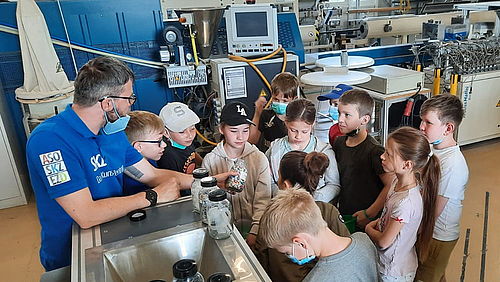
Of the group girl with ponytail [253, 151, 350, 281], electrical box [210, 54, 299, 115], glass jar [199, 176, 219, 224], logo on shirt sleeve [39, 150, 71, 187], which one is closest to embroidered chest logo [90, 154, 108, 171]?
logo on shirt sleeve [39, 150, 71, 187]

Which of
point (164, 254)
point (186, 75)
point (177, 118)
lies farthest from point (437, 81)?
point (164, 254)

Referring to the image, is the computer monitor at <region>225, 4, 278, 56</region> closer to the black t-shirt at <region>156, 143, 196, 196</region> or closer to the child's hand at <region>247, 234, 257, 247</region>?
the black t-shirt at <region>156, 143, 196, 196</region>

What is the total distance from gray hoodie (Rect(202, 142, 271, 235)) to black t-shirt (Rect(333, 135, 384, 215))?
1.35 ft

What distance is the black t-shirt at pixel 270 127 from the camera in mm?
2458

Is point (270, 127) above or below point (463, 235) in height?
above

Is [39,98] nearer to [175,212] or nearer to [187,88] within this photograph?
[187,88]

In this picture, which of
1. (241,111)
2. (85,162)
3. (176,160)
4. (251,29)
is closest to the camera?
(85,162)

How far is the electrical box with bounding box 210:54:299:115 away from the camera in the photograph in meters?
3.16

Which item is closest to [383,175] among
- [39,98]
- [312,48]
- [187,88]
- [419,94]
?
[419,94]

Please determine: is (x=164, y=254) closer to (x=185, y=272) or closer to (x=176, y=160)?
(x=185, y=272)

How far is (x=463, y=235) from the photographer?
2621mm

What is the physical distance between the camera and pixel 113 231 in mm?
1249

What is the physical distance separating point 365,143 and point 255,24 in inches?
71.0

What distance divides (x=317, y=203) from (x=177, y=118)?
91cm
